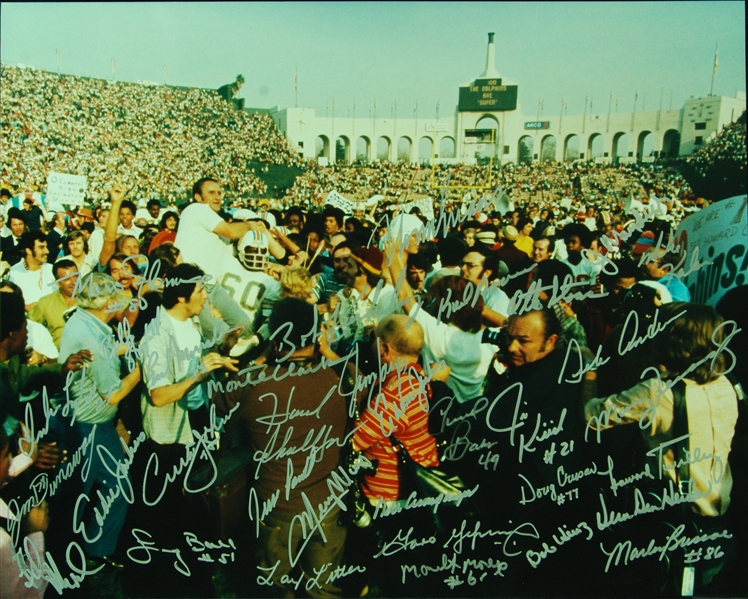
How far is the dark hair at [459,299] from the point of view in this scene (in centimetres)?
290

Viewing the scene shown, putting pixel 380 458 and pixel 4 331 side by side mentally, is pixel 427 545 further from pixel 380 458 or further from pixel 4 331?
pixel 4 331

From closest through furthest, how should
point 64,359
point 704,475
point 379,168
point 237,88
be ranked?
point 704,475 → point 64,359 → point 237,88 → point 379,168

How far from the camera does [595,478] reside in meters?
2.91

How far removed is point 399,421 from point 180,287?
54.9 inches

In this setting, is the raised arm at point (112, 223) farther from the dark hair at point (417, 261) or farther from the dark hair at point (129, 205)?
the dark hair at point (129, 205)

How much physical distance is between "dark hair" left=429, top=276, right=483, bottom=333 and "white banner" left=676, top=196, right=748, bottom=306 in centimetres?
116

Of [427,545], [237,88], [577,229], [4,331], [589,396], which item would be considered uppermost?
[237,88]

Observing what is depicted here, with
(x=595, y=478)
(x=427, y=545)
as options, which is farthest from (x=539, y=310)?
(x=427, y=545)

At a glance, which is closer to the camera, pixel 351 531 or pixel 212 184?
pixel 351 531

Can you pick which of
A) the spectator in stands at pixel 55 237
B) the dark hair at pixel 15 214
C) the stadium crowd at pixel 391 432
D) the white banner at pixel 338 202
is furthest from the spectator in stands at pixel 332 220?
the dark hair at pixel 15 214

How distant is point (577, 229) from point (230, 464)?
146 inches

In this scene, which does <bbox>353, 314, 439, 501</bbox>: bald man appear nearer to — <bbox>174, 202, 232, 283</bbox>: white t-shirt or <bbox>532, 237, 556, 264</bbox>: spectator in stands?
<bbox>174, 202, 232, 283</bbox>: white t-shirt

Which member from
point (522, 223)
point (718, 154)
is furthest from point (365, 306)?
point (718, 154)

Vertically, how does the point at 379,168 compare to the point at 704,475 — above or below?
above
